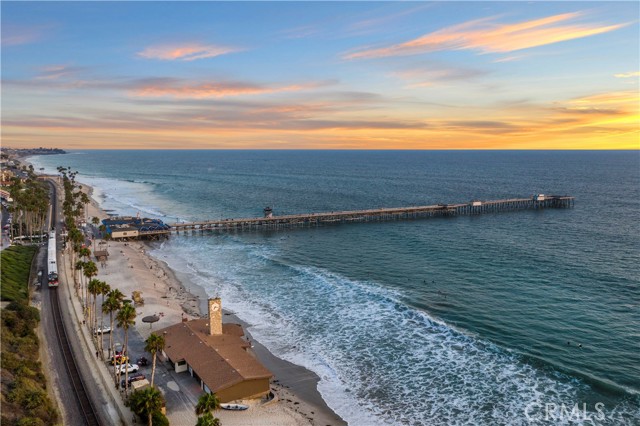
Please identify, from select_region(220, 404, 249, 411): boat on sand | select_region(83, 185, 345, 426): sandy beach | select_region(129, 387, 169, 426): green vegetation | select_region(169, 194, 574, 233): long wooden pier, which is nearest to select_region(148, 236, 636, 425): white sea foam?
select_region(83, 185, 345, 426): sandy beach

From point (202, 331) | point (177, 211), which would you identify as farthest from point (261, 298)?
point (177, 211)

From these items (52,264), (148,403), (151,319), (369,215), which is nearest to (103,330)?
(151,319)

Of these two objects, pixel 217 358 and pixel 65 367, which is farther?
pixel 217 358

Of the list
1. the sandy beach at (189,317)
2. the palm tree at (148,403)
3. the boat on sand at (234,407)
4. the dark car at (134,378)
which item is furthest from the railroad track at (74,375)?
the boat on sand at (234,407)

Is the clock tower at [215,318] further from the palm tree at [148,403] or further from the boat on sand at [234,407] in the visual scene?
the palm tree at [148,403]

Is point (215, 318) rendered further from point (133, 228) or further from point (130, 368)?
point (133, 228)

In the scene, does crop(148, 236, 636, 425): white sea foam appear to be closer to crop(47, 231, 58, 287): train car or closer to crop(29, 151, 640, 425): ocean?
crop(29, 151, 640, 425): ocean

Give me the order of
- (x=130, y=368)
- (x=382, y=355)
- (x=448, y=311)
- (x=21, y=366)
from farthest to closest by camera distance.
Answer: (x=448, y=311)
(x=382, y=355)
(x=130, y=368)
(x=21, y=366)
